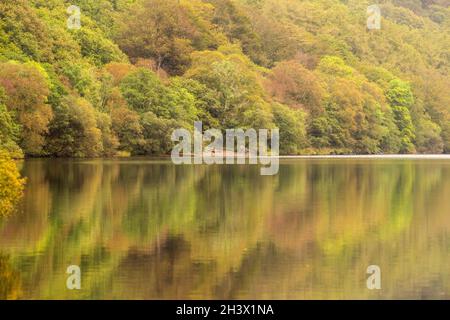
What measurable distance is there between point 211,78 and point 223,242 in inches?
2531

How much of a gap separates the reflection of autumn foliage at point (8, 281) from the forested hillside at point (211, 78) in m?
37.3

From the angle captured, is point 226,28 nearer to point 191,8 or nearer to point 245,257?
point 191,8

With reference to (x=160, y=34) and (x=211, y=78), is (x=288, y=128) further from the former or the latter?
(x=160, y=34)

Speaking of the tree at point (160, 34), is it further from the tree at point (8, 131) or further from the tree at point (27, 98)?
the tree at point (8, 131)

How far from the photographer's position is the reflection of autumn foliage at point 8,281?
12891 millimetres

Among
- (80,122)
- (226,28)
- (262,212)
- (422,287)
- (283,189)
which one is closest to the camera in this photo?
(422,287)

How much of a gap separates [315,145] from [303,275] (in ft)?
256

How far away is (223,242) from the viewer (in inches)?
731

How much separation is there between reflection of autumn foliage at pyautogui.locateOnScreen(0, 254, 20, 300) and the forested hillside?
37.3m

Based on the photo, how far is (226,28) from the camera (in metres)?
116

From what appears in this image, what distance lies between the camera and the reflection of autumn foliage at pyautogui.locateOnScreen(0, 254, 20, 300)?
12.9 m
